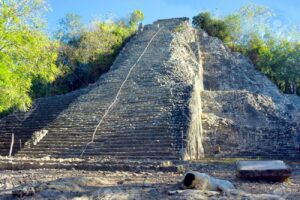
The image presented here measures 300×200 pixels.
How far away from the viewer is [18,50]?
1393cm

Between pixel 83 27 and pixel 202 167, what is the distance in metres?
25.1

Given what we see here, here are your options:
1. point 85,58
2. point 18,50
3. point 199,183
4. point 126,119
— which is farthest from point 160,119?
point 85,58

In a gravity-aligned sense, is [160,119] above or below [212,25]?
below

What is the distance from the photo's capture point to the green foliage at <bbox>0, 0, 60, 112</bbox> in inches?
533

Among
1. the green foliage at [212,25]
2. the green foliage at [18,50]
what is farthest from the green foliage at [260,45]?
the green foliage at [18,50]

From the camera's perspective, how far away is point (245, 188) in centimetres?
638

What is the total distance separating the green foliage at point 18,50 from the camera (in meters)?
13.5

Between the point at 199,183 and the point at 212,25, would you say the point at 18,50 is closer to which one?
the point at 199,183

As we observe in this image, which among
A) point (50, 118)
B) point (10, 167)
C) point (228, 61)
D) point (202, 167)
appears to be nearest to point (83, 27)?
point (228, 61)

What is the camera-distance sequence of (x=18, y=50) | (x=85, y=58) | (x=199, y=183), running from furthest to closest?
1. (x=85, y=58)
2. (x=18, y=50)
3. (x=199, y=183)

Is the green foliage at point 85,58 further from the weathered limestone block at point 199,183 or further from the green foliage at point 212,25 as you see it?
the weathered limestone block at point 199,183

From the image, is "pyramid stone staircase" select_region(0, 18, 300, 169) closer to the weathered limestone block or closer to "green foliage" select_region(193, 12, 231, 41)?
the weathered limestone block

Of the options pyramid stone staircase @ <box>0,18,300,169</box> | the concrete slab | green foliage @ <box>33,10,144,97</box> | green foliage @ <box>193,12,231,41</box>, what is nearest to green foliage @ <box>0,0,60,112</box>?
pyramid stone staircase @ <box>0,18,300,169</box>

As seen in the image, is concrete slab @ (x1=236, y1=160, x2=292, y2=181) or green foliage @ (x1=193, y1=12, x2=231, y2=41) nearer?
concrete slab @ (x1=236, y1=160, x2=292, y2=181)
